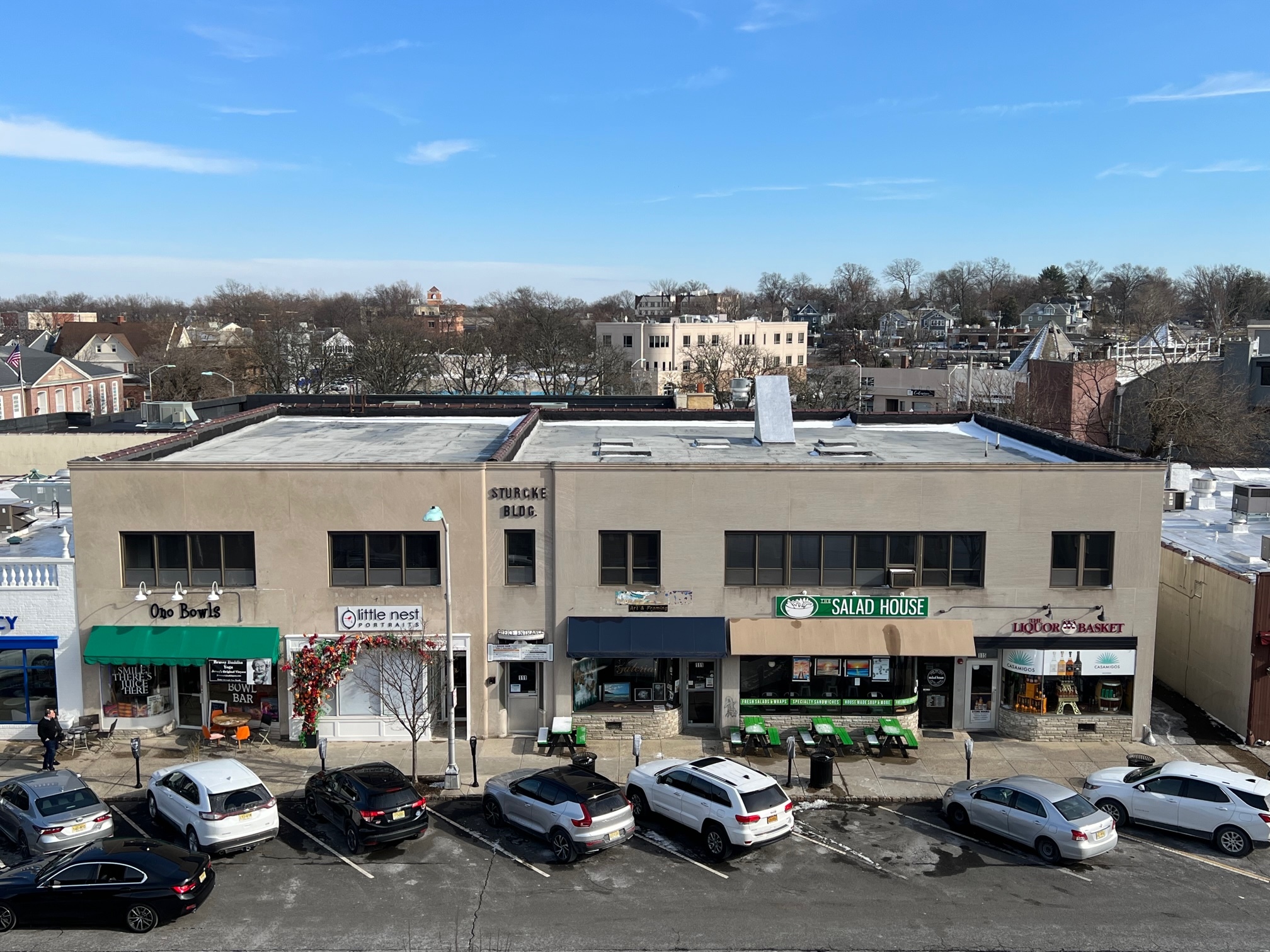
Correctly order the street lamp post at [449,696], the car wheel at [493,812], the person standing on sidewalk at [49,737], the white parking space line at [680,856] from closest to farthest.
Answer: the white parking space line at [680,856] → the car wheel at [493,812] → the street lamp post at [449,696] → the person standing on sidewalk at [49,737]

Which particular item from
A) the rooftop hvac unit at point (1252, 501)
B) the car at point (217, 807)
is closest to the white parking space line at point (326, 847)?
the car at point (217, 807)

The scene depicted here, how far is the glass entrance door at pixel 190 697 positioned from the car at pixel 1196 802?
20.5 metres

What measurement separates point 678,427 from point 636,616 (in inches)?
466

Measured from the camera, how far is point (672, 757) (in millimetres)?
23703

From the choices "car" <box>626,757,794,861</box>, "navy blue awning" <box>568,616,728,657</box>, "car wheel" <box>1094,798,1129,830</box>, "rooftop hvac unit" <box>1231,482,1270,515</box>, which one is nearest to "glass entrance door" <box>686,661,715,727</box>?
"navy blue awning" <box>568,616,728,657</box>

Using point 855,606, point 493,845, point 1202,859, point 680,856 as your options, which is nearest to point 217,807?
point 493,845

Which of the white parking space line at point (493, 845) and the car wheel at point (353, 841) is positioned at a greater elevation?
the car wheel at point (353, 841)

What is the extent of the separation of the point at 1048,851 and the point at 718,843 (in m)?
6.03

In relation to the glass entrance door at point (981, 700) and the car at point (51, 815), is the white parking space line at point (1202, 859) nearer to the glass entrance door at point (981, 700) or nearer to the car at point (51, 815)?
the glass entrance door at point (981, 700)

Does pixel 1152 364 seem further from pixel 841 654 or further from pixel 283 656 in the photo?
pixel 283 656

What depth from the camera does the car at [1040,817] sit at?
723 inches

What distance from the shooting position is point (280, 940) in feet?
51.5

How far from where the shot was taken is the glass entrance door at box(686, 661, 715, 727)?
1000 inches

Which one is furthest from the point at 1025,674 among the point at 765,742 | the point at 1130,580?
the point at 765,742
